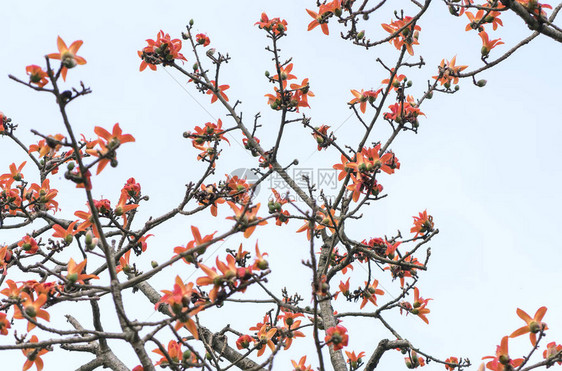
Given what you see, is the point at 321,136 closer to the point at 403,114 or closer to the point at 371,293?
the point at 403,114

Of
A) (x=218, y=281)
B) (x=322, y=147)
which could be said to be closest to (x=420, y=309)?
(x=322, y=147)

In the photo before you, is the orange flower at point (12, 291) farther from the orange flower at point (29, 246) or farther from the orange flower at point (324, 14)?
the orange flower at point (324, 14)

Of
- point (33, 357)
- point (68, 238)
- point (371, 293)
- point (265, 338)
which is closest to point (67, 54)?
point (68, 238)

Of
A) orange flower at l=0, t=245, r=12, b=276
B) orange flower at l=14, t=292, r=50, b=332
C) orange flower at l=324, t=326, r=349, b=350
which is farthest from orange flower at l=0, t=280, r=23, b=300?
orange flower at l=324, t=326, r=349, b=350

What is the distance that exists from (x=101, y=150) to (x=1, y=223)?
2.62 m

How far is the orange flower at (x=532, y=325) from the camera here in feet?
9.53

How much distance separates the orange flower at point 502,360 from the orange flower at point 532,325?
0.55 ft

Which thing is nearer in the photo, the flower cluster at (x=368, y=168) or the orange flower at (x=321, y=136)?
the flower cluster at (x=368, y=168)

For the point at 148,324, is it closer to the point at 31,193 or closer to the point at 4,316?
the point at 4,316

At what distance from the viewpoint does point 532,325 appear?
294 cm

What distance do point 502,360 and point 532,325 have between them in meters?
0.29

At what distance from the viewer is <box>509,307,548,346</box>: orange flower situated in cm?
290

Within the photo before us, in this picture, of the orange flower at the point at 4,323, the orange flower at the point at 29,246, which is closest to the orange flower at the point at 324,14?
the orange flower at the point at 29,246

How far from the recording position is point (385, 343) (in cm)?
403
